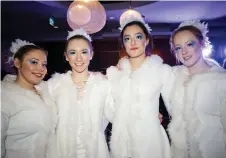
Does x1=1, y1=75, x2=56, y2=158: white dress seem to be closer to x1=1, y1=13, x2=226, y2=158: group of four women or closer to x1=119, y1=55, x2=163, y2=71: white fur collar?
x1=1, y1=13, x2=226, y2=158: group of four women

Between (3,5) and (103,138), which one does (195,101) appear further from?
(3,5)

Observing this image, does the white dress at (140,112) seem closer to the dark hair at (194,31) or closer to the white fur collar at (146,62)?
the white fur collar at (146,62)

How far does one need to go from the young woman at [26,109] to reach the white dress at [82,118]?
0.11m

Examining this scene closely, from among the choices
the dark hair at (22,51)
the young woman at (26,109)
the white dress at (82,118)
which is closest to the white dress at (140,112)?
the white dress at (82,118)

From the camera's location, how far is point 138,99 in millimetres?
2293

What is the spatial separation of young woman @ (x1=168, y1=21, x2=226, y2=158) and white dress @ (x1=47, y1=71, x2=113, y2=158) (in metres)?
0.69

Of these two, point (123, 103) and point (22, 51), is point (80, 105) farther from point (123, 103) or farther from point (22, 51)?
point (22, 51)

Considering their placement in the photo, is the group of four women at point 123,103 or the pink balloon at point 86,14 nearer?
the group of four women at point 123,103

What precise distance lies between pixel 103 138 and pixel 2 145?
916 millimetres

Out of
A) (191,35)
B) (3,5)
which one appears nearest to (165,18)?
(3,5)

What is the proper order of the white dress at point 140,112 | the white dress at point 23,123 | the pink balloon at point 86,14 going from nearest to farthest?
the white dress at point 23,123
the white dress at point 140,112
the pink balloon at point 86,14

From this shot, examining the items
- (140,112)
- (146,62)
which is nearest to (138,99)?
(140,112)

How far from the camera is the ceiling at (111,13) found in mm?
5926

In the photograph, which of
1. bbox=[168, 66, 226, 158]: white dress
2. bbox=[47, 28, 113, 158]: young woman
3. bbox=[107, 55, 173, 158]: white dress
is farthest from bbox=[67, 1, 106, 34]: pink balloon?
bbox=[168, 66, 226, 158]: white dress
